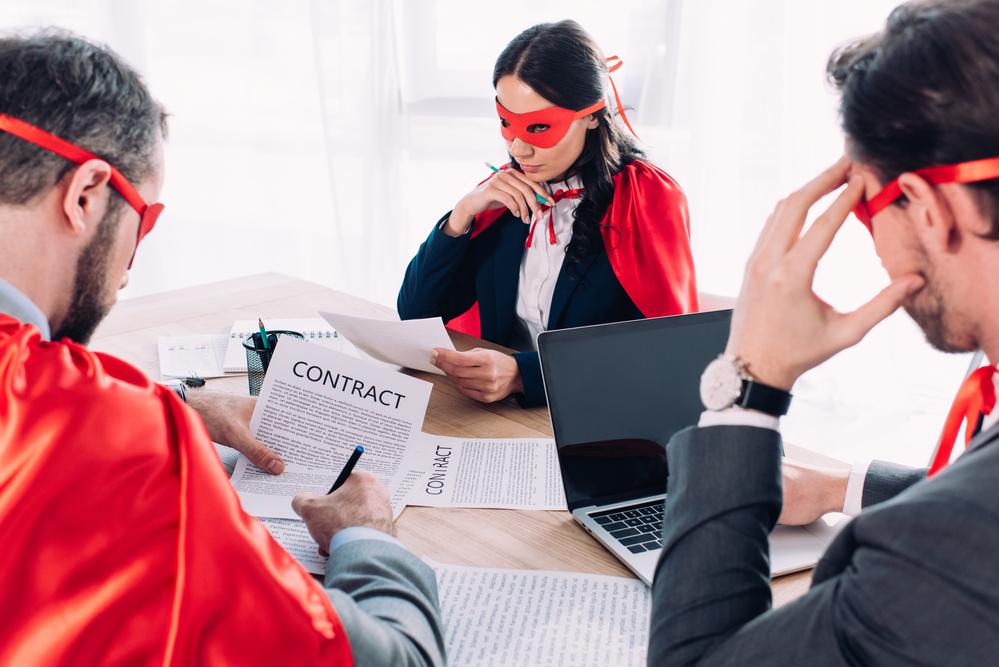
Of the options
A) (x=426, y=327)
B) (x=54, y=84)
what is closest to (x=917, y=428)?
(x=426, y=327)

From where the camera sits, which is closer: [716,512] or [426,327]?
[716,512]

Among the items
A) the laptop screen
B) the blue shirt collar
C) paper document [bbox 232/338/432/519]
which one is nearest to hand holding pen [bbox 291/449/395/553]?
paper document [bbox 232/338/432/519]

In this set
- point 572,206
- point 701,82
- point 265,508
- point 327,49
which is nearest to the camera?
point 265,508

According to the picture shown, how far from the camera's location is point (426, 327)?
1585 mm

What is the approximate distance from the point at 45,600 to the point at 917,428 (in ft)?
10.5

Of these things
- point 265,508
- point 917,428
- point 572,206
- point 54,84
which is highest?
point 54,84

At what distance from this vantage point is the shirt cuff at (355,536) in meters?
1.04

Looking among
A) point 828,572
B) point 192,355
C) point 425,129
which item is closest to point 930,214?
point 828,572

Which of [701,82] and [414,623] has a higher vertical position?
[701,82]

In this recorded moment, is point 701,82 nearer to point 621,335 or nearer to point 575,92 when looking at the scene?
point 575,92

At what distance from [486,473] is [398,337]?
1.31 ft

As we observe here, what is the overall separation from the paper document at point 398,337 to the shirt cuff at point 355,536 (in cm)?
55

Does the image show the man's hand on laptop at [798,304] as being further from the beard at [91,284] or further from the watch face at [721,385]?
the beard at [91,284]

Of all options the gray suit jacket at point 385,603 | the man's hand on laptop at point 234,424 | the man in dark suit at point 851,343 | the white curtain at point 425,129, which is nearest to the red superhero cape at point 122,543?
the gray suit jacket at point 385,603
